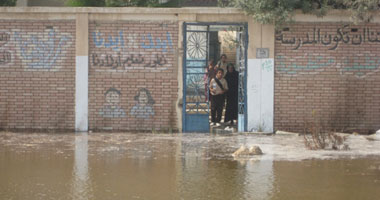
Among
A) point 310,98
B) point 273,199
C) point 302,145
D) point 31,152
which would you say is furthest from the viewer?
point 310,98

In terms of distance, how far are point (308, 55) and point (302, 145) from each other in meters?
3.25

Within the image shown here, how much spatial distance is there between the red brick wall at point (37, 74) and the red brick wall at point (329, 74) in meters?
4.98

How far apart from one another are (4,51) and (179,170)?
7275 millimetres

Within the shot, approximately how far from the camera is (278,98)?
45.8ft

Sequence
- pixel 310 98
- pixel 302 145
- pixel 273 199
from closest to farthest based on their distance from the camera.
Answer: pixel 273 199 < pixel 302 145 < pixel 310 98

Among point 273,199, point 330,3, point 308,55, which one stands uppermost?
point 330,3

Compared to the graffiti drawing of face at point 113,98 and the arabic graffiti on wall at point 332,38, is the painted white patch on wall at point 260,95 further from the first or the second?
the graffiti drawing of face at point 113,98

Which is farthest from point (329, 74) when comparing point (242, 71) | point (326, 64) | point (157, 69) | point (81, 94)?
point (81, 94)

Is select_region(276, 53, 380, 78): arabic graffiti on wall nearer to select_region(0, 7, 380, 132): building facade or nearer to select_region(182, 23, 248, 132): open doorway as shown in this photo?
select_region(0, 7, 380, 132): building facade

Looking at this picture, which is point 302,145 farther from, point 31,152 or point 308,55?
point 31,152

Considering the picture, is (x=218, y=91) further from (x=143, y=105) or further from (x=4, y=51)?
(x=4, y=51)

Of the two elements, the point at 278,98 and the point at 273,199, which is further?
the point at 278,98

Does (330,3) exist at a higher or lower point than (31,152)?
higher

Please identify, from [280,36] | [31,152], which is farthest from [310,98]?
[31,152]
